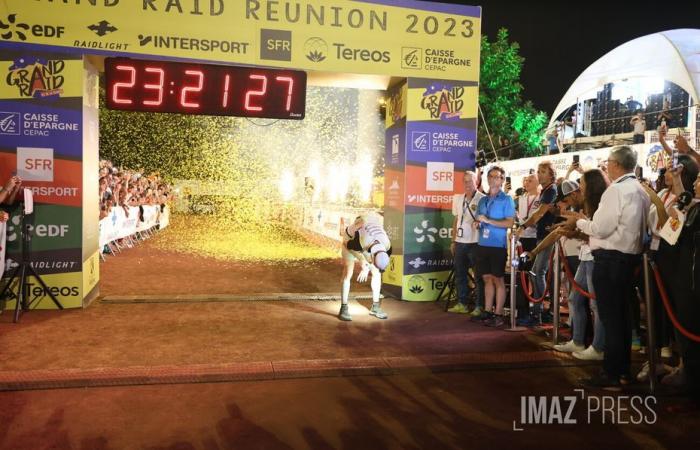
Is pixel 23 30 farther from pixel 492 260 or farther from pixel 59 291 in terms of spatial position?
pixel 492 260

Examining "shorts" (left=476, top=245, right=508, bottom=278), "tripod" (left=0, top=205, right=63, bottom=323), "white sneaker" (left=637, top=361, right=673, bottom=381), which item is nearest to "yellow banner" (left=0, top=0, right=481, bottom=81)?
"tripod" (left=0, top=205, right=63, bottom=323)

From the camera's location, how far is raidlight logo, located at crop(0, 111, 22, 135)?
26.1 feet

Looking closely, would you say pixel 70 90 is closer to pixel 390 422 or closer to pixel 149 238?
pixel 390 422

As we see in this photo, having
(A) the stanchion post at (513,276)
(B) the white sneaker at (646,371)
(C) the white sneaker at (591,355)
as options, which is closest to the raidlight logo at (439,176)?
(A) the stanchion post at (513,276)

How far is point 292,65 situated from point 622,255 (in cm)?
562

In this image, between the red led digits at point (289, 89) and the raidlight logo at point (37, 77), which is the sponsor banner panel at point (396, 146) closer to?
the red led digits at point (289, 89)

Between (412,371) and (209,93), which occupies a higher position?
(209,93)

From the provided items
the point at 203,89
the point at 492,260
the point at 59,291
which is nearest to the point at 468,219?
the point at 492,260

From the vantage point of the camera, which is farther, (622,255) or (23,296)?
(23,296)

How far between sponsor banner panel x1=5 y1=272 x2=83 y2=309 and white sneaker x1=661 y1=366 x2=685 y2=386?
767 cm

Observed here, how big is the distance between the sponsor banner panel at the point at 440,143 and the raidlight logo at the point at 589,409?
200 inches

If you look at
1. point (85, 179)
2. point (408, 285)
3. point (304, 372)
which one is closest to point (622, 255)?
point (304, 372)

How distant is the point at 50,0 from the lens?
7883mm

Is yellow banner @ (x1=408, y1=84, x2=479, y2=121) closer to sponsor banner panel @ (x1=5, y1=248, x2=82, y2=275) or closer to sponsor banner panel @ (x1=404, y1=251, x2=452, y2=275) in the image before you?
sponsor banner panel @ (x1=404, y1=251, x2=452, y2=275)
